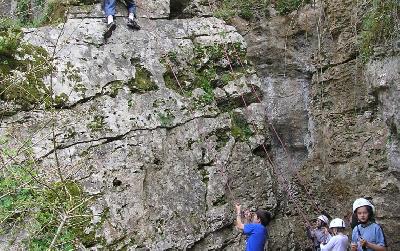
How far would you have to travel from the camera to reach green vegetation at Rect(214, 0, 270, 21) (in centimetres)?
856

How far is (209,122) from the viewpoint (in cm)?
711

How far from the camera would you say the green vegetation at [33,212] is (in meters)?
4.85

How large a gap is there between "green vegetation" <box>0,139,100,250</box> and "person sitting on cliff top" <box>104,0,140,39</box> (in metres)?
2.37

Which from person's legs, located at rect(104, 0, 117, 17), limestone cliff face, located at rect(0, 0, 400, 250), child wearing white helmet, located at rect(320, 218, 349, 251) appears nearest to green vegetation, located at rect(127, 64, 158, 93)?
limestone cliff face, located at rect(0, 0, 400, 250)

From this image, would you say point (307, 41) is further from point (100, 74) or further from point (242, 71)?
point (100, 74)

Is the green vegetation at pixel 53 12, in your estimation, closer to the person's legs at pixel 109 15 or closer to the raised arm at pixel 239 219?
the person's legs at pixel 109 15

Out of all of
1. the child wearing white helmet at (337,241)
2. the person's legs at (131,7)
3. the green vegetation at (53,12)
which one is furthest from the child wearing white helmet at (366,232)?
the green vegetation at (53,12)

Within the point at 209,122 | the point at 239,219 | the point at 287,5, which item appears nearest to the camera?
the point at 239,219

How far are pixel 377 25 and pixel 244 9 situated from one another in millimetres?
2930

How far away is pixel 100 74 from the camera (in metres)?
6.79

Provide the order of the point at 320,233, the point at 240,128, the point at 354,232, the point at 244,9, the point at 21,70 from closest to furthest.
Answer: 1. the point at 354,232
2. the point at 21,70
3. the point at 320,233
4. the point at 240,128
5. the point at 244,9

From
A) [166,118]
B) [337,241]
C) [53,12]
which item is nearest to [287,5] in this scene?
[166,118]

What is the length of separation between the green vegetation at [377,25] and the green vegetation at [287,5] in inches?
67.8

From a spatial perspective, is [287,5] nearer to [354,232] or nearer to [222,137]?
[222,137]
